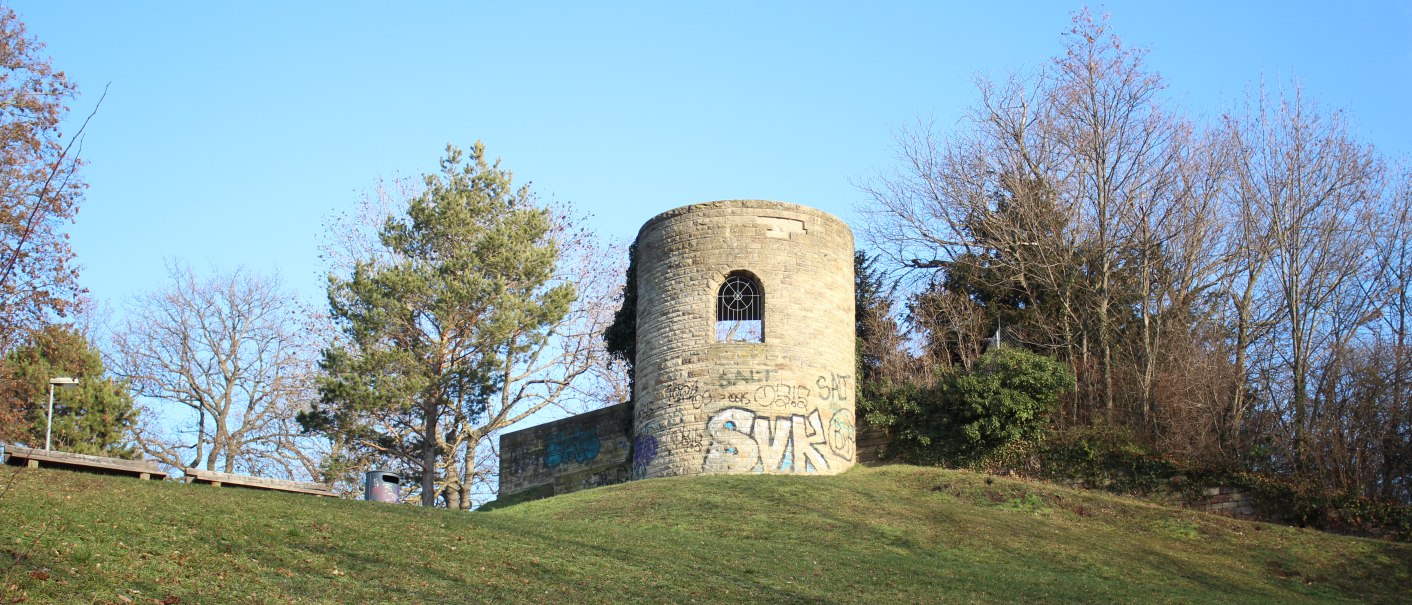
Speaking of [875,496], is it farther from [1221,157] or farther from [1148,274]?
[1221,157]

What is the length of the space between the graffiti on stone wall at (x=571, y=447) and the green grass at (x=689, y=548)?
4485mm

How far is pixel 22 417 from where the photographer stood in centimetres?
2739

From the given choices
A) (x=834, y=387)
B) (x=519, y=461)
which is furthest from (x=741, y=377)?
(x=519, y=461)

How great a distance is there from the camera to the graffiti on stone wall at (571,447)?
2655cm

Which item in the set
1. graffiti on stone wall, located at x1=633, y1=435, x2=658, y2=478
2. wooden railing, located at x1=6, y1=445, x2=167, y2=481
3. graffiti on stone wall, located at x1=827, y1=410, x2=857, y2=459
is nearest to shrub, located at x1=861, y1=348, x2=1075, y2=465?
graffiti on stone wall, located at x1=827, y1=410, x2=857, y2=459

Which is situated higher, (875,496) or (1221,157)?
(1221,157)

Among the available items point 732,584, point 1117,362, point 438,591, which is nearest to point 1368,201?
point 1117,362

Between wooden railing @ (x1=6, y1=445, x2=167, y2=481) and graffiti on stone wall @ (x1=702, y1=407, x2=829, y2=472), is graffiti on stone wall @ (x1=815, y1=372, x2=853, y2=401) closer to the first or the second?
graffiti on stone wall @ (x1=702, y1=407, x2=829, y2=472)

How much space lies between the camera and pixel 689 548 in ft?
51.3

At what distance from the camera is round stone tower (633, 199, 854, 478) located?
Result: 23.0 meters

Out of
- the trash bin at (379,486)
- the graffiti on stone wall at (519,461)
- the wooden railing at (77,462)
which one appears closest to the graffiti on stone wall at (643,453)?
the graffiti on stone wall at (519,461)

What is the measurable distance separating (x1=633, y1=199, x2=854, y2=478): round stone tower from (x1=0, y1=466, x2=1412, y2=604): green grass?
3.08 ft

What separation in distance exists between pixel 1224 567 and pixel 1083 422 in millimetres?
7590

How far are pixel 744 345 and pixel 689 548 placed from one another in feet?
26.5
